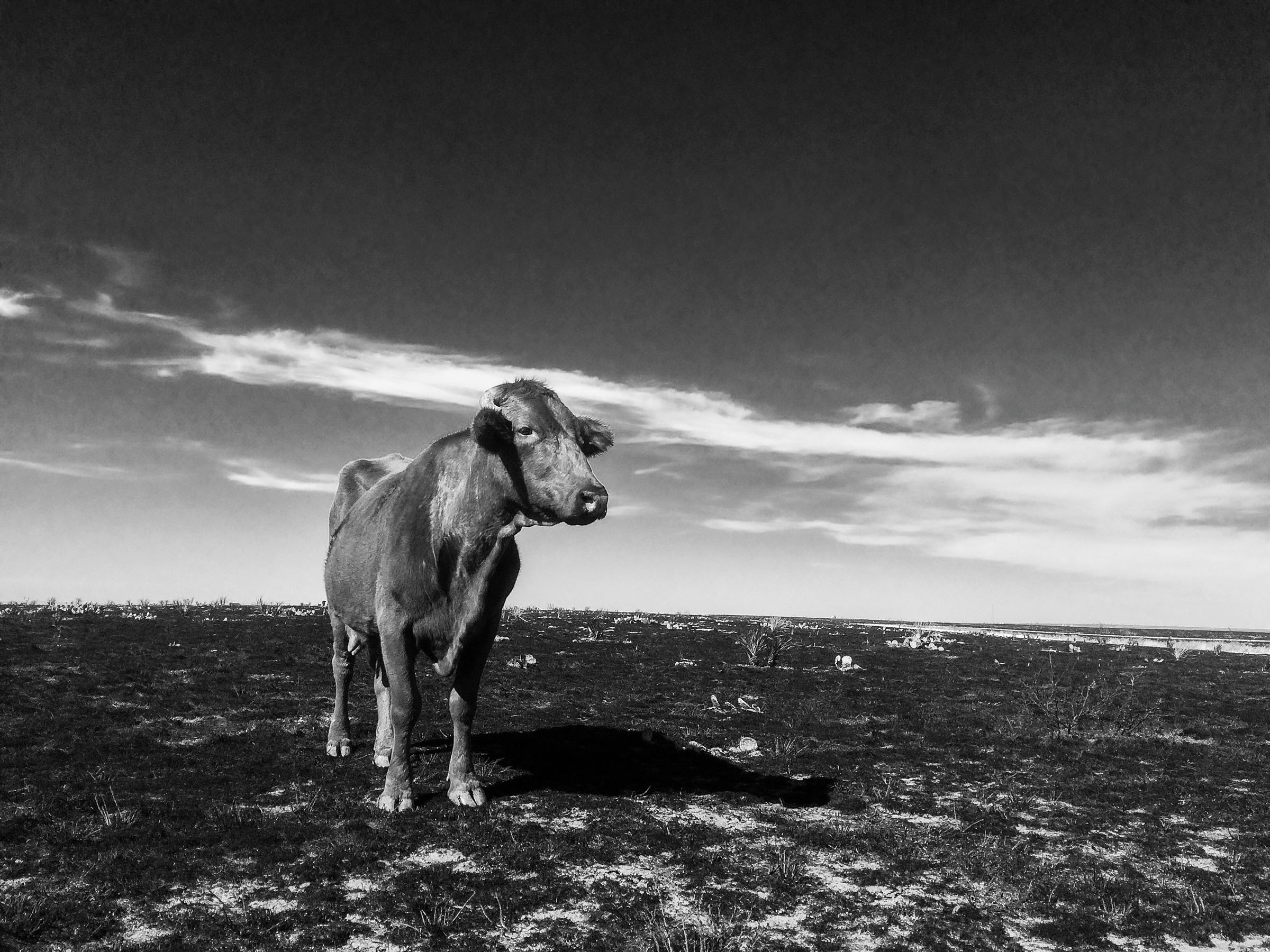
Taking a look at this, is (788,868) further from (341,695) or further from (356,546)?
(341,695)

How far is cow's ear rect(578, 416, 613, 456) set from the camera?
22.2ft

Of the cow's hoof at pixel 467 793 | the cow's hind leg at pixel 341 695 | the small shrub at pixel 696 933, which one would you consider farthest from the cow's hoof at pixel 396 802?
the small shrub at pixel 696 933

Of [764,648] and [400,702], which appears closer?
[400,702]

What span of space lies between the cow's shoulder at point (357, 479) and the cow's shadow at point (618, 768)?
3.51 meters

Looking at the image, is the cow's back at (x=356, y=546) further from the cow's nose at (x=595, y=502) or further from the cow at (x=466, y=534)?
the cow's nose at (x=595, y=502)

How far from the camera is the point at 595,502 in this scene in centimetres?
595

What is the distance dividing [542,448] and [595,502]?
0.77 meters

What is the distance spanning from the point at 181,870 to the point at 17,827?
6.10ft

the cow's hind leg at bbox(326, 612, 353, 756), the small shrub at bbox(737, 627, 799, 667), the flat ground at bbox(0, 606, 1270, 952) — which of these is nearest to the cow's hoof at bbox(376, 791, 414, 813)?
the flat ground at bbox(0, 606, 1270, 952)

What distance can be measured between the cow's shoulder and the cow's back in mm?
11

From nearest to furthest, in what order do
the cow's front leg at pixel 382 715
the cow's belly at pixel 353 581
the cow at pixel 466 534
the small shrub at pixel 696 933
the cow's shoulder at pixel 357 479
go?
the small shrub at pixel 696 933, the cow at pixel 466 534, the cow's belly at pixel 353 581, the cow's front leg at pixel 382 715, the cow's shoulder at pixel 357 479

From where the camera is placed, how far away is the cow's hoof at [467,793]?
7.16 metres

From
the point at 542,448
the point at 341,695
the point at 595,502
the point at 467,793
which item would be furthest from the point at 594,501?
the point at 341,695

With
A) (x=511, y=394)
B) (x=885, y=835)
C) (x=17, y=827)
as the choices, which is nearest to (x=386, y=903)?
(x=17, y=827)
